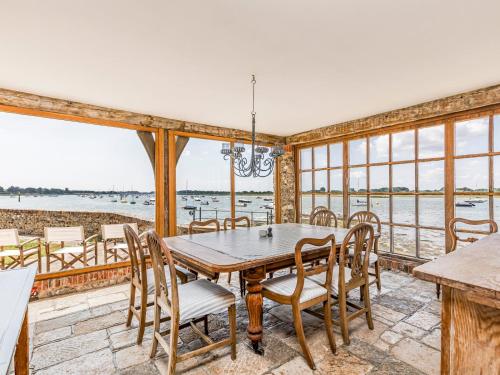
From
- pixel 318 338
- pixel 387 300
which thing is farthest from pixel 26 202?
pixel 387 300

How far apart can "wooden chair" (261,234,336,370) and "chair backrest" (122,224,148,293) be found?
951 mm

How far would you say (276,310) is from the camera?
2.71 meters

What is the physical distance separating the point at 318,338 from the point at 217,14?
254 cm

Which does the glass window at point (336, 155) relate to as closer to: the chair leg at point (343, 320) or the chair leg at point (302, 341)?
the chair leg at point (343, 320)

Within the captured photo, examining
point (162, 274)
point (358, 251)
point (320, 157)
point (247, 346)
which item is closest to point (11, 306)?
point (162, 274)

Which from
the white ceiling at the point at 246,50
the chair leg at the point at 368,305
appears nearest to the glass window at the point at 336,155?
the white ceiling at the point at 246,50

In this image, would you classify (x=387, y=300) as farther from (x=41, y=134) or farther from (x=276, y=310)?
(x=41, y=134)

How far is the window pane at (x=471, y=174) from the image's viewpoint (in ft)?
10.5

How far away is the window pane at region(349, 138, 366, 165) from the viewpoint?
14.3 feet

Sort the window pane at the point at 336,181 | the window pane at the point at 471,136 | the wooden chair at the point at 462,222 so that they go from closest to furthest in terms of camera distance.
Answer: the wooden chair at the point at 462,222, the window pane at the point at 471,136, the window pane at the point at 336,181

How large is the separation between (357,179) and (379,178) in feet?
1.21

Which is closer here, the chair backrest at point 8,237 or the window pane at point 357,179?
the chair backrest at point 8,237

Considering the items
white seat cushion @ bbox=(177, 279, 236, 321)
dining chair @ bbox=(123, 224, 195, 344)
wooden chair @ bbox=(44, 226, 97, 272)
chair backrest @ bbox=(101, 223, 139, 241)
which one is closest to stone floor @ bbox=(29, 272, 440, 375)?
dining chair @ bbox=(123, 224, 195, 344)

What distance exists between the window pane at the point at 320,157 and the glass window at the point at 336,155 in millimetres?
153
